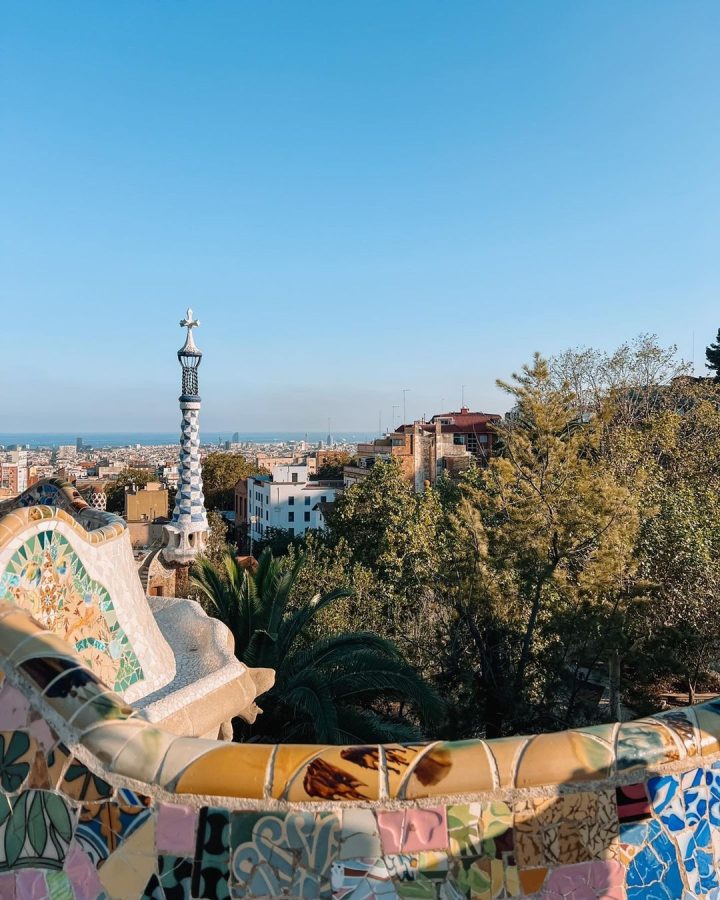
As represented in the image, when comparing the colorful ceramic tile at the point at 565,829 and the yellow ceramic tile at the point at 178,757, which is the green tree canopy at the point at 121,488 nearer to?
the yellow ceramic tile at the point at 178,757

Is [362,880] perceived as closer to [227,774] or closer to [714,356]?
[227,774]

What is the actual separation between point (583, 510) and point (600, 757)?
6457 millimetres

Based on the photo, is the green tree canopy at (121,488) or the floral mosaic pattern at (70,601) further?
the green tree canopy at (121,488)

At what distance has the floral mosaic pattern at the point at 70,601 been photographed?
3.25m

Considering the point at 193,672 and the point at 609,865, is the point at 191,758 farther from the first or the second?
the point at 193,672

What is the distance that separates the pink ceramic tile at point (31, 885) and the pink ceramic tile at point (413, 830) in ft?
3.23

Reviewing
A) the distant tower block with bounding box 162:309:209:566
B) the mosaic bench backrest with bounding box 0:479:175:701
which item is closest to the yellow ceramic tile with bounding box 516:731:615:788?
the mosaic bench backrest with bounding box 0:479:175:701

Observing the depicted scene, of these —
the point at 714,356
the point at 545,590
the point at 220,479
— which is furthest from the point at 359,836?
the point at 220,479

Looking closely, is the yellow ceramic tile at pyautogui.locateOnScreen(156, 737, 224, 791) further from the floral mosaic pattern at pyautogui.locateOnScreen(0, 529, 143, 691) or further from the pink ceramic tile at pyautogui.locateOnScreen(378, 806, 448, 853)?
the floral mosaic pattern at pyautogui.locateOnScreen(0, 529, 143, 691)

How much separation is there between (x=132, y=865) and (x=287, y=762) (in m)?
0.50

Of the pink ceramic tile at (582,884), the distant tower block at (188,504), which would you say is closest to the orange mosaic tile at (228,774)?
the pink ceramic tile at (582,884)

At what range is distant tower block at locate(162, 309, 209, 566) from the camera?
9125 mm

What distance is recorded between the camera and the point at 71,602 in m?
3.59

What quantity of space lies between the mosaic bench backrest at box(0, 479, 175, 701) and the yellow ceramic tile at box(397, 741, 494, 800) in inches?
81.6
